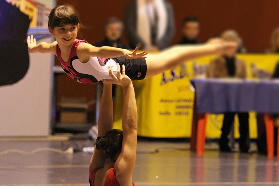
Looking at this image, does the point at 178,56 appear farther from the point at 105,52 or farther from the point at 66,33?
the point at 66,33

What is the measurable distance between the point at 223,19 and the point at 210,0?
1.47 ft

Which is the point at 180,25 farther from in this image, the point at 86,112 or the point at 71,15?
the point at 71,15

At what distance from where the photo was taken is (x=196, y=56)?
2244 mm

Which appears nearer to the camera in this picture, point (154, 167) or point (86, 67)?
point (86, 67)

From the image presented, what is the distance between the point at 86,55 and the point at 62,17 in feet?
0.87

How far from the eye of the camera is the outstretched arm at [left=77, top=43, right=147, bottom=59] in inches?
109

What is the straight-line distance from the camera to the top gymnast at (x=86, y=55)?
9.33 feet

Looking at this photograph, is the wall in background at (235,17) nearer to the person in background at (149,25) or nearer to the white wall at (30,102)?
the white wall at (30,102)

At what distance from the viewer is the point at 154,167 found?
5.11m

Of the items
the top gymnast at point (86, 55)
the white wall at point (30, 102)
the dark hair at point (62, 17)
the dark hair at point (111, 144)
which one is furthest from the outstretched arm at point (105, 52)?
the white wall at point (30, 102)

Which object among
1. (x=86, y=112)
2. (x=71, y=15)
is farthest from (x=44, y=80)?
(x=71, y=15)

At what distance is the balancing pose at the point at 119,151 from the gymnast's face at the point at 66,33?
0.94 ft

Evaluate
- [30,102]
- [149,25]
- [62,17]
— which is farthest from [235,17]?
[62,17]

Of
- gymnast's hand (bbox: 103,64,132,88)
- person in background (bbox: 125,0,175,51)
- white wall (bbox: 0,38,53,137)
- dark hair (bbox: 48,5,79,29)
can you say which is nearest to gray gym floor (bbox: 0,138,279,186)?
white wall (bbox: 0,38,53,137)
